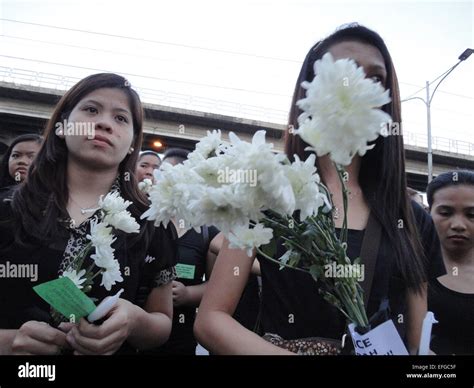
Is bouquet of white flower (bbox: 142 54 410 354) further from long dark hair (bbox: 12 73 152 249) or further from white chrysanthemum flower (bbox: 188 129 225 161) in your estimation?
long dark hair (bbox: 12 73 152 249)

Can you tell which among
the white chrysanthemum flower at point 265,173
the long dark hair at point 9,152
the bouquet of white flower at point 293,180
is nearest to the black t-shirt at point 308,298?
the bouquet of white flower at point 293,180

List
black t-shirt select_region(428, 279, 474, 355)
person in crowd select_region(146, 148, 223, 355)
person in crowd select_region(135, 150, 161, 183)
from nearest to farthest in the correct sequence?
black t-shirt select_region(428, 279, 474, 355), person in crowd select_region(146, 148, 223, 355), person in crowd select_region(135, 150, 161, 183)

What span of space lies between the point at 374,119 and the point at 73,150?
27.3 inches

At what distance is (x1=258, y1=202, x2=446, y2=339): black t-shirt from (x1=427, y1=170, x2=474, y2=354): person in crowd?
0.70ft

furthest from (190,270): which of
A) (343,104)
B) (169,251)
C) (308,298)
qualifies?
(343,104)

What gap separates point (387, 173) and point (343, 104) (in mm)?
436

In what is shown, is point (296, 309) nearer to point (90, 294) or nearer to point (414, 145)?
point (90, 294)

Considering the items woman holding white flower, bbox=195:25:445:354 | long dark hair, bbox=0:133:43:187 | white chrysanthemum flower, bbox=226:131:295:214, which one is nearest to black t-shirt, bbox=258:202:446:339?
woman holding white flower, bbox=195:25:445:354

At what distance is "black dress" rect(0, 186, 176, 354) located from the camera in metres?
0.90

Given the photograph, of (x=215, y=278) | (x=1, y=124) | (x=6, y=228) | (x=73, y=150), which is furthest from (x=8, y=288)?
(x=1, y=124)

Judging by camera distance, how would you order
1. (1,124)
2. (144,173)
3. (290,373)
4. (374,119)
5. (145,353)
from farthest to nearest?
(144,173), (1,124), (145,353), (290,373), (374,119)

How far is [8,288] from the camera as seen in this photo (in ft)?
2.99

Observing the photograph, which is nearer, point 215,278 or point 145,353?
point 215,278

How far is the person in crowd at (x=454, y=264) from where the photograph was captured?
112cm
